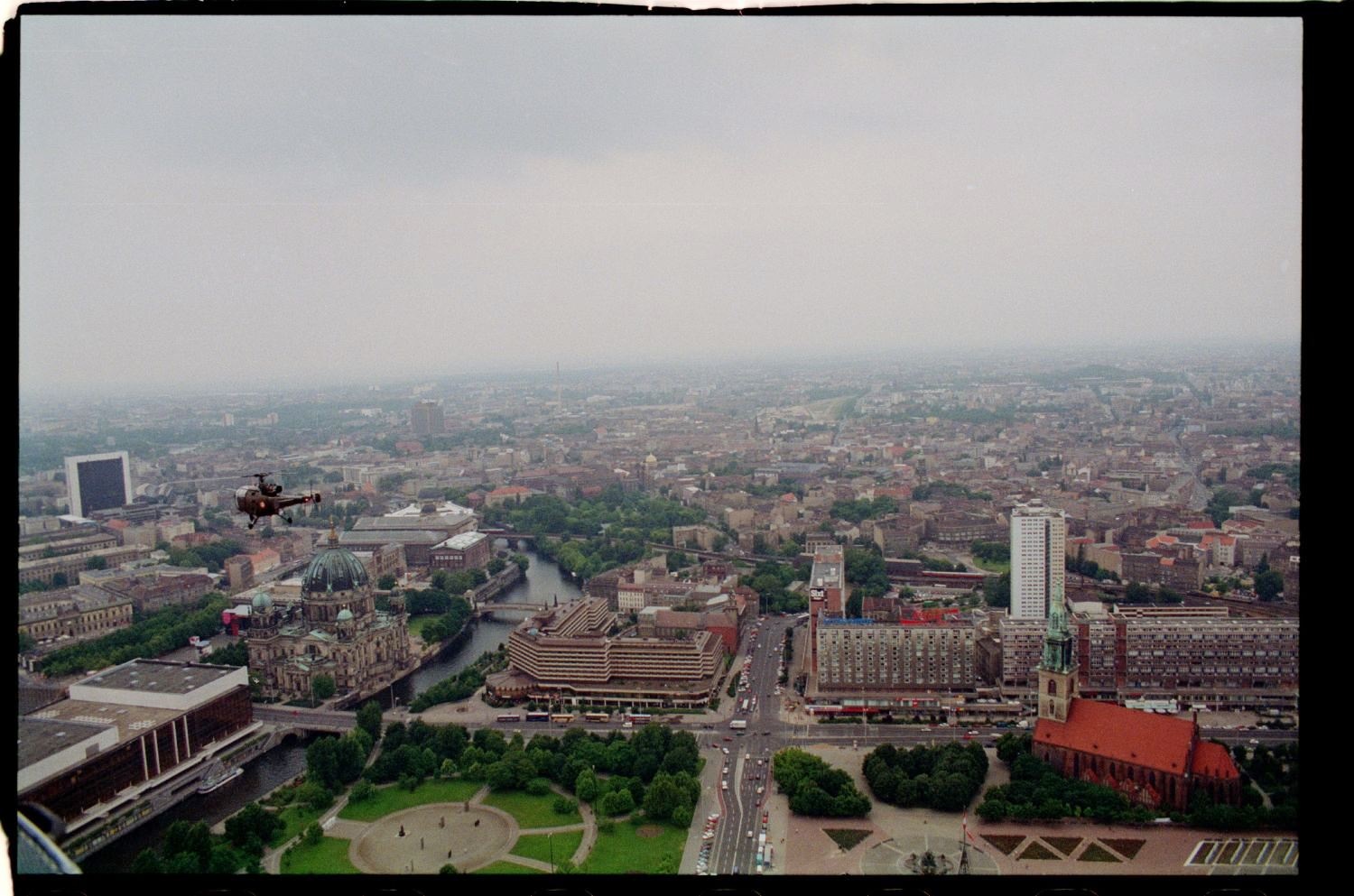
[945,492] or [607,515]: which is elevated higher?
[945,492]

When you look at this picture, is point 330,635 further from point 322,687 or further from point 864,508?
point 864,508

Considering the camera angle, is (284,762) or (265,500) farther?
(284,762)

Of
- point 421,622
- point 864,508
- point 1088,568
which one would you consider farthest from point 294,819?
point 1088,568

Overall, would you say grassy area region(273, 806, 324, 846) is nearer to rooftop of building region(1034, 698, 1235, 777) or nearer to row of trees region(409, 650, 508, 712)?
row of trees region(409, 650, 508, 712)

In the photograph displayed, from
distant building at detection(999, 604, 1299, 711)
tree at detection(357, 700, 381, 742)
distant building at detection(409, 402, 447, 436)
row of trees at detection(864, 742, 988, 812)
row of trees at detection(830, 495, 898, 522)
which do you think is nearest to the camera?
row of trees at detection(864, 742, 988, 812)

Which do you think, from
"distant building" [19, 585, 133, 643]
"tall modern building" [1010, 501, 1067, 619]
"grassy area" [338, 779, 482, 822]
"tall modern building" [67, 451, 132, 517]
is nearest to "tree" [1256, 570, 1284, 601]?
"tall modern building" [1010, 501, 1067, 619]

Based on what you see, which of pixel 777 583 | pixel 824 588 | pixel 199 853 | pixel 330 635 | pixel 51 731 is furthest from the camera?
pixel 777 583
